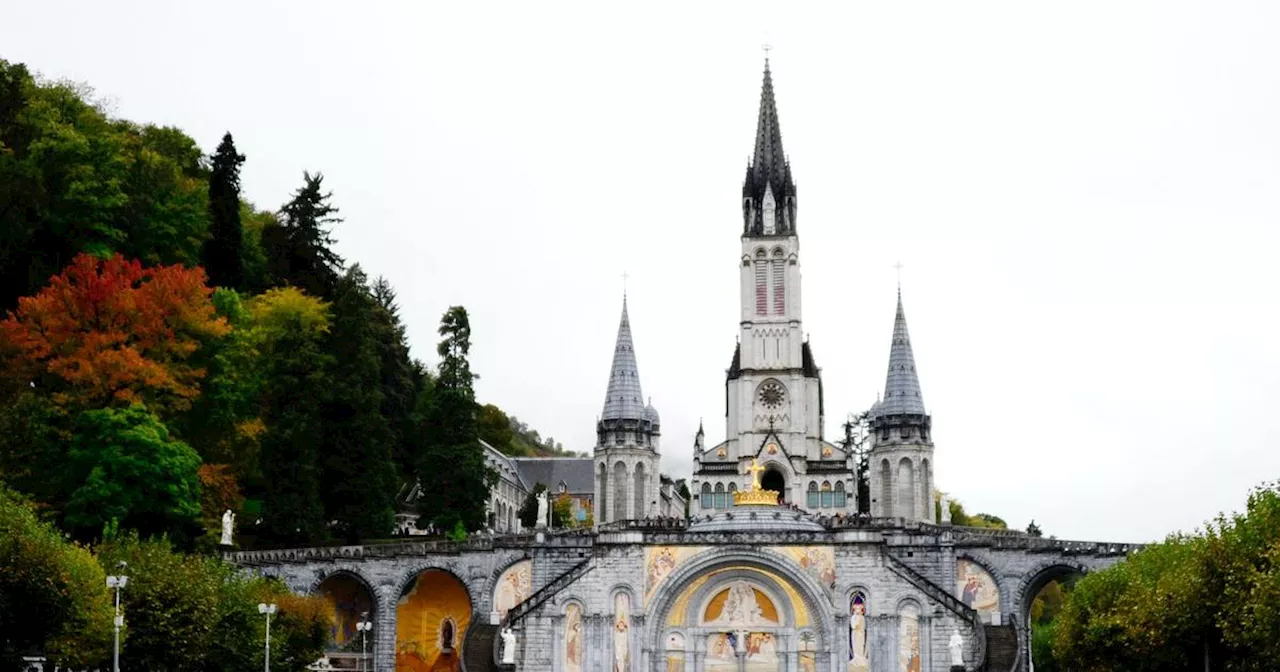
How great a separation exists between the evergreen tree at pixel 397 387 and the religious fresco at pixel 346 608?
447 inches

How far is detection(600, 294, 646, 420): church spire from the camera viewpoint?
Result: 8344 centimetres

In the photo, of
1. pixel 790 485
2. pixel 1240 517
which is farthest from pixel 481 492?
pixel 1240 517

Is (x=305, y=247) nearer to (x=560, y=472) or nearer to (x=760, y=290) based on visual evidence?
(x=760, y=290)

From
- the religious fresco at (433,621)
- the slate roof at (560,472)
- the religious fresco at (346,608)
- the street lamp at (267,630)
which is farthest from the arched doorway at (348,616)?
the slate roof at (560,472)

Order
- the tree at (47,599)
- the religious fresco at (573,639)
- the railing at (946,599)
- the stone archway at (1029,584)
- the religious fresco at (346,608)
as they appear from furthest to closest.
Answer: the religious fresco at (346,608)
the stone archway at (1029,584)
the religious fresco at (573,639)
the railing at (946,599)
the tree at (47,599)

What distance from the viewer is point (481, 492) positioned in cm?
6638

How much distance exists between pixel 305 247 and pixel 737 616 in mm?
27505

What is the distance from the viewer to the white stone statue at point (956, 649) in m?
51.9

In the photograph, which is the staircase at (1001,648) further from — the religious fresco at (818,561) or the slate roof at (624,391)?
the slate roof at (624,391)

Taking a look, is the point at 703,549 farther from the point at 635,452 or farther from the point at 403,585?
the point at 635,452

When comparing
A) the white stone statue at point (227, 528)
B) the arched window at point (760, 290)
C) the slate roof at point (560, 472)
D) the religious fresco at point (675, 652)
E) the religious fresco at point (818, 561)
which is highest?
the arched window at point (760, 290)

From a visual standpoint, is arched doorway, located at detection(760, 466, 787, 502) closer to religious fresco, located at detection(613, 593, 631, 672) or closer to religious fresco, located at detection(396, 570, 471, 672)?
religious fresco, located at detection(396, 570, 471, 672)

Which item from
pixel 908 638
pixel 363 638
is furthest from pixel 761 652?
pixel 363 638

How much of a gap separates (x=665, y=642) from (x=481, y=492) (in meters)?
13.2
